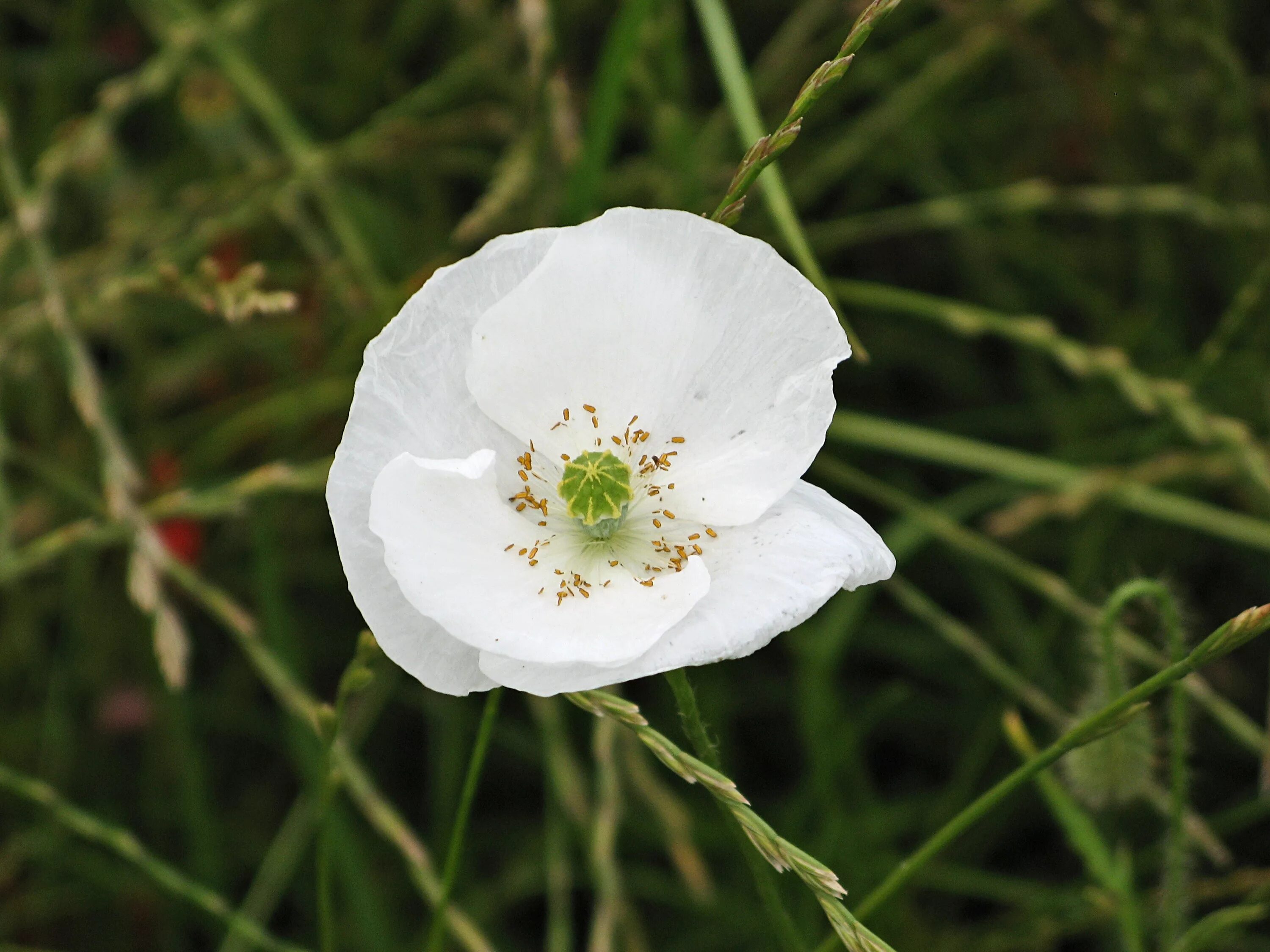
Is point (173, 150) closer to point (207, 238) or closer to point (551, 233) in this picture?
point (207, 238)

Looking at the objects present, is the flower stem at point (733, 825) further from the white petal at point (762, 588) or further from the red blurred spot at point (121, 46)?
the red blurred spot at point (121, 46)

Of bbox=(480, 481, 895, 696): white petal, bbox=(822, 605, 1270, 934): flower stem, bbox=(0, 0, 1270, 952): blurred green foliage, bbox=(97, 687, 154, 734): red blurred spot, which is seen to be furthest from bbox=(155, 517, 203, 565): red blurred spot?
bbox=(822, 605, 1270, 934): flower stem

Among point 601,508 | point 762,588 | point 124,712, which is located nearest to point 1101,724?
point 762,588

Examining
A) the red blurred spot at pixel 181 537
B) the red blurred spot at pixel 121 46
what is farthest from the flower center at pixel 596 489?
the red blurred spot at pixel 121 46

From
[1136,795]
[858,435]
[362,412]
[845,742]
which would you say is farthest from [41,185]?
[1136,795]

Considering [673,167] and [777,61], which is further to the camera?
[777,61]

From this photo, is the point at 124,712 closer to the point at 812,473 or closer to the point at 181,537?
the point at 181,537

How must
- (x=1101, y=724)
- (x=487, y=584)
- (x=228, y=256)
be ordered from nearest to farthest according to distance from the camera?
(x=1101, y=724), (x=487, y=584), (x=228, y=256)
